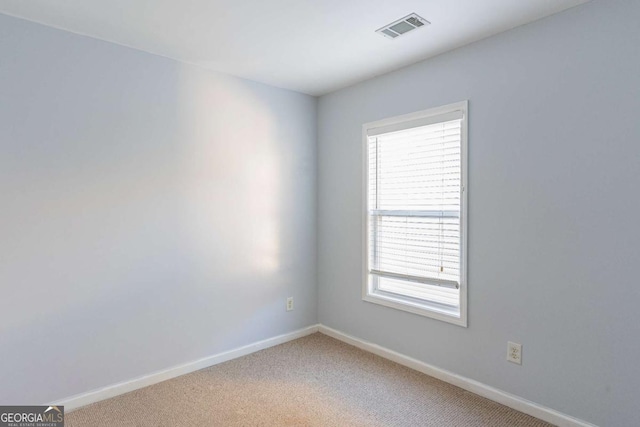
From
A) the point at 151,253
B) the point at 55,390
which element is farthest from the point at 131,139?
the point at 55,390

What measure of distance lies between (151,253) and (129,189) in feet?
1.60

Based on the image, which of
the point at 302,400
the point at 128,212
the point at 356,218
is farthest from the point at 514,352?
the point at 128,212

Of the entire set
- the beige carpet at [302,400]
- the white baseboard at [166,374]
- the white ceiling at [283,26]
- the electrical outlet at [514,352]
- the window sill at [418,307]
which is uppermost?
the white ceiling at [283,26]

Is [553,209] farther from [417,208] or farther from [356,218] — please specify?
[356,218]

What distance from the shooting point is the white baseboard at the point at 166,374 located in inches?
88.9

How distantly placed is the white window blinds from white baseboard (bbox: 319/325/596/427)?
1.65 ft

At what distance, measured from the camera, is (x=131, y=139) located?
248 centimetres

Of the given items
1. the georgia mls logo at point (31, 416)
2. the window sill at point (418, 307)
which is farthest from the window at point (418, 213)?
the georgia mls logo at point (31, 416)

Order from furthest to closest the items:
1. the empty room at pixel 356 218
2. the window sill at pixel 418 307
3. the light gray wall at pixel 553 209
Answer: the window sill at pixel 418 307, the empty room at pixel 356 218, the light gray wall at pixel 553 209

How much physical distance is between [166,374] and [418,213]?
7.49 ft

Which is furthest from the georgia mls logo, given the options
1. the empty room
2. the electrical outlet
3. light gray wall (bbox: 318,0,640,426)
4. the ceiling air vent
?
the ceiling air vent

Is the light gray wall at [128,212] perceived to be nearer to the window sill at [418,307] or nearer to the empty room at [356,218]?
the empty room at [356,218]

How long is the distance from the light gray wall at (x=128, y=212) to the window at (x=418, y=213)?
857 mm

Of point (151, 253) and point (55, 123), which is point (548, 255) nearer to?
point (151, 253)
